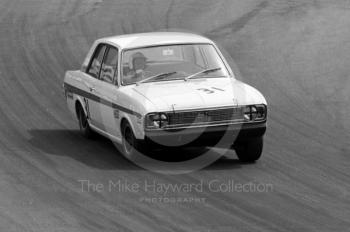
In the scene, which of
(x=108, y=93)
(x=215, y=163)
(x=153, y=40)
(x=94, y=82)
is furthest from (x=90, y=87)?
(x=215, y=163)

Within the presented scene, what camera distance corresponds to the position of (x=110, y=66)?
13.5 metres

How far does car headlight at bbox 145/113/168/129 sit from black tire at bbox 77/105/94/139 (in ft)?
7.91

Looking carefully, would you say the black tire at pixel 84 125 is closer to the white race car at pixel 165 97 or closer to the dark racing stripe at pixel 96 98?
the white race car at pixel 165 97

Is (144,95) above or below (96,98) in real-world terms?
above

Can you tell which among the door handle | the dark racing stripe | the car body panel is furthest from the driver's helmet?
the door handle

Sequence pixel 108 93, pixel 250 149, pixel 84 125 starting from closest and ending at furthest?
pixel 250 149, pixel 108 93, pixel 84 125

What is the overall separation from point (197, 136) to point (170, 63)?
1610mm

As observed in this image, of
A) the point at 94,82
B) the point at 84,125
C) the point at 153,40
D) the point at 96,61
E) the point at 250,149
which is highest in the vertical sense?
the point at 153,40

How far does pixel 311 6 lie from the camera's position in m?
24.6

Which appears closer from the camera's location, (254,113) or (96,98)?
(254,113)

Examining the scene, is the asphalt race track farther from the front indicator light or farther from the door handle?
A: the door handle

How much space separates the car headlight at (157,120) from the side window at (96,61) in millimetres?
2239

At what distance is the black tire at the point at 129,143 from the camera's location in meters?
12.1

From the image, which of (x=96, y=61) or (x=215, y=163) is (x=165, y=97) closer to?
(x=215, y=163)
